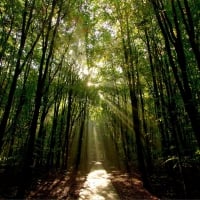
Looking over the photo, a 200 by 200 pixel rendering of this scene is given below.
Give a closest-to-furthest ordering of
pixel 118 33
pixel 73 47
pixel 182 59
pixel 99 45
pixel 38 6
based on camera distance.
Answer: pixel 182 59, pixel 38 6, pixel 118 33, pixel 73 47, pixel 99 45

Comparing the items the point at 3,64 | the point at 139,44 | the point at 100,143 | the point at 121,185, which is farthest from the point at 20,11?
the point at 100,143

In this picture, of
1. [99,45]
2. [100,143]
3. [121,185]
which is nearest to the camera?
[121,185]

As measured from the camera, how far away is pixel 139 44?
65.2 feet

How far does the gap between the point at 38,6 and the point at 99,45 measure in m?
10.3

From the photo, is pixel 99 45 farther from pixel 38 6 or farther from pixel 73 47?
pixel 38 6

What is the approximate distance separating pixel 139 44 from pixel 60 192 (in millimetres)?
13373

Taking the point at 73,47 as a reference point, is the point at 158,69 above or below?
below

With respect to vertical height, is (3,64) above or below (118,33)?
below

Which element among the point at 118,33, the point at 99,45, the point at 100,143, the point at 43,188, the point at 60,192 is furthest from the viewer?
the point at 100,143

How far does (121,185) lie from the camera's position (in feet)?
52.1

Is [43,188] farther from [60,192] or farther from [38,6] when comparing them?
[38,6]

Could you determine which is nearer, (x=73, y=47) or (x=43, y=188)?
(x=43, y=188)

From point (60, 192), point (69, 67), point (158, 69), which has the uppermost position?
point (69, 67)

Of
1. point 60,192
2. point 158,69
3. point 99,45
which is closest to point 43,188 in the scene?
point 60,192
